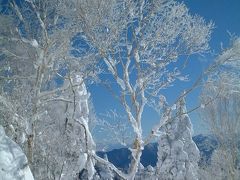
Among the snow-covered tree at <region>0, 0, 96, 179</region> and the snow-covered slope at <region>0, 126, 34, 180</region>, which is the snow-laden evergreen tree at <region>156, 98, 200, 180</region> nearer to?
the snow-covered tree at <region>0, 0, 96, 179</region>

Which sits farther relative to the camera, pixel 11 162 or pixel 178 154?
pixel 178 154

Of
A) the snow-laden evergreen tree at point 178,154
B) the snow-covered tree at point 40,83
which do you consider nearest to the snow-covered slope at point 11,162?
the snow-covered tree at point 40,83

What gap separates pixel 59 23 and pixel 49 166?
211 inches

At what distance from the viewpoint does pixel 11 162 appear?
6098 mm

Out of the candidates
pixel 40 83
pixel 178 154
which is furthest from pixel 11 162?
pixel 178 154

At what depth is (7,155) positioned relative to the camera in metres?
6.13

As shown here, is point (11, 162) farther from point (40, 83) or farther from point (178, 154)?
point (178, 154)

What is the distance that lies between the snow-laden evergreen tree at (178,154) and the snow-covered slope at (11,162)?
23572 millimetres

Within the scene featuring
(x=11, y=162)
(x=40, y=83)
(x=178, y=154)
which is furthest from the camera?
(x=178, y=154)

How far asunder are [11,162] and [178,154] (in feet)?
86.8

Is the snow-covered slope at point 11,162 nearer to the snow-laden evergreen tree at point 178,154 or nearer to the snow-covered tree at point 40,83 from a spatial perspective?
the snow-covered tree at point 40,83

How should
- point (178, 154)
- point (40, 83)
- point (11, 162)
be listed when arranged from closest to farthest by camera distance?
1. point (11, 162)
2. point (40, 83)
3. point (178, 154)

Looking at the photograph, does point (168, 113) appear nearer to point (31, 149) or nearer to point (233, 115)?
point (31, 149)

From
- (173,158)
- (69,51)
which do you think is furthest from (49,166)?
(173,158)
